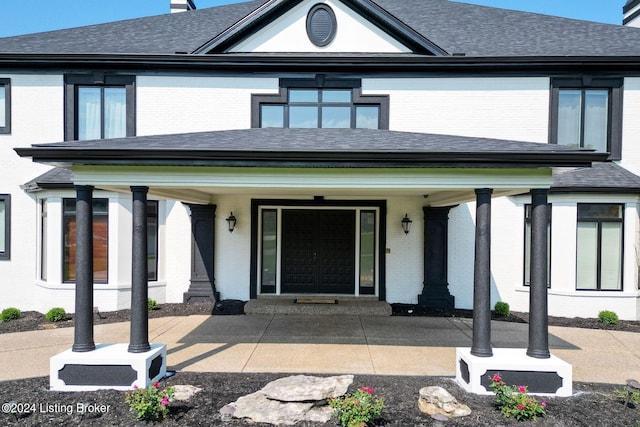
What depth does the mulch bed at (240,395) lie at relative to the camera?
183 inches

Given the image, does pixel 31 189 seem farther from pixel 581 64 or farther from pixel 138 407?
pixel 581 64

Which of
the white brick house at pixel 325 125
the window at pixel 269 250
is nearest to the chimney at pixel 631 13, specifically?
the white brick house at pixel 325 125

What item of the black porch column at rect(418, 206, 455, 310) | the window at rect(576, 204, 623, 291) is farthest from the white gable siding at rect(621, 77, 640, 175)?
the black porch column at rect(418, 206, 455, 310)

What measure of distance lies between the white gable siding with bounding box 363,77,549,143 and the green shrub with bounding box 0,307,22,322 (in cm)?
1091

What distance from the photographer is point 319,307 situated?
9.84 meters

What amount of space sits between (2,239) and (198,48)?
25.1ft

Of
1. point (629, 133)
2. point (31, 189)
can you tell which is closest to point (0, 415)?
point (31, 189)

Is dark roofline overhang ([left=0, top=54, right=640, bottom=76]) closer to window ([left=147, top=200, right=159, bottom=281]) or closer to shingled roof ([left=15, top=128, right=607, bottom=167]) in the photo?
window ([left=147, top=200, right=159, bottom=281])

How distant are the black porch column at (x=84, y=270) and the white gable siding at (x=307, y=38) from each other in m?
6.94

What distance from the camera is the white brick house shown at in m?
9.94

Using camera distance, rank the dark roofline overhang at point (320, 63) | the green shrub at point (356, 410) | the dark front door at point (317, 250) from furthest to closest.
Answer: the dark front door at point (317, 250), the dark roofline overhang at point (320, 63), the green shrub at point (356, 410)

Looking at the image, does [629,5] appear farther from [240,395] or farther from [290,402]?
[240,395]

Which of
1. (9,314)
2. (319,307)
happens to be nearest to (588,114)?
(319,307)

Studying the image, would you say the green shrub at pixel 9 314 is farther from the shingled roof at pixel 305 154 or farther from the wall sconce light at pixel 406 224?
the wall sconce light at pixel 406 224
